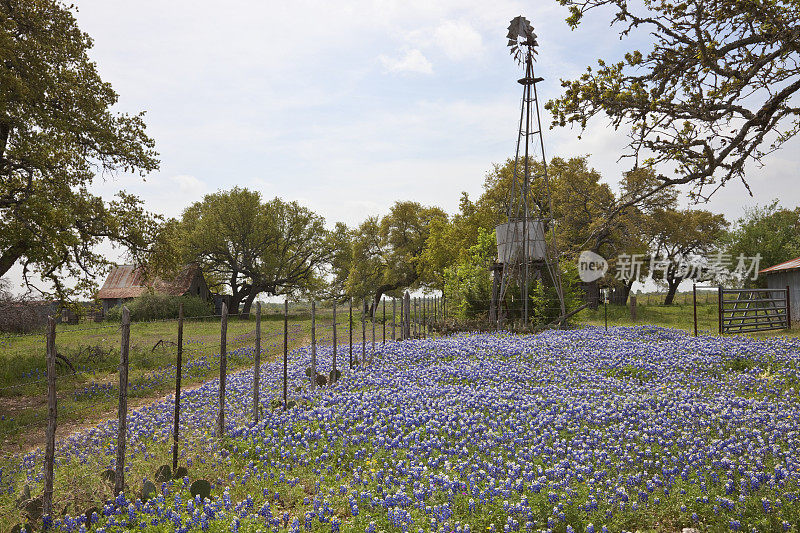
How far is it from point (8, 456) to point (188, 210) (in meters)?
50.9

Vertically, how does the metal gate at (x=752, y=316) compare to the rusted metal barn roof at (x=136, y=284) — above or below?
below

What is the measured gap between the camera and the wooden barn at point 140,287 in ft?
174

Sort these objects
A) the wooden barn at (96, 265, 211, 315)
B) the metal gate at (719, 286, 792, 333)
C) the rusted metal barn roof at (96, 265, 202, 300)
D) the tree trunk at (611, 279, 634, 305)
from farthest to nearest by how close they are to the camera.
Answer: the wooden barn at (96, 265, 211, 315)
the rusted metal barn roof at (96, 265, 202, 300)
the tree trunk at (611, 279, 634, 305)
the metal gate at (719, 286, 792, 333)

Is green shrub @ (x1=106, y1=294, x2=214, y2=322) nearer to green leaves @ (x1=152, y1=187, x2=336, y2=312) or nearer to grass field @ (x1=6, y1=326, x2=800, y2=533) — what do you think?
green leaves @ (x1=152, y1=187, x2=336, y2=312)

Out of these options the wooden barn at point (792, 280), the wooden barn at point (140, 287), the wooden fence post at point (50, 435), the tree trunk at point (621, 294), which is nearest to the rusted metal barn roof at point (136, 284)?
the wooden barn at point (140, 287)

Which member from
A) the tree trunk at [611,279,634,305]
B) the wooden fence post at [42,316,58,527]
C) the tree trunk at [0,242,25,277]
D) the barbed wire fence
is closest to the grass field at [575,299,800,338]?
the tree trunk at [611,279,634,305]

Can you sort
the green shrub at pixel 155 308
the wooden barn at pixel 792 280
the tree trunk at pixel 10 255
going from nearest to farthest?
the tree trunk at pixel 10 255
the wooden barn at pixel 792 280
the green shrub at pixel 155 308

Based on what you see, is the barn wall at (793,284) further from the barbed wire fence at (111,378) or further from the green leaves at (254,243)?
the green leaves at (254,243)

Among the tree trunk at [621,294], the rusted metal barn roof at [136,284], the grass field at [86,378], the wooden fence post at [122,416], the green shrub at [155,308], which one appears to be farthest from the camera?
the rusted metal barn roof at [136,284]

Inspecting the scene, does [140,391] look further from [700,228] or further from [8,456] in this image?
[700,228]

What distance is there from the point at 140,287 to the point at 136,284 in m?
2.36

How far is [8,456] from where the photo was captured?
1009cm

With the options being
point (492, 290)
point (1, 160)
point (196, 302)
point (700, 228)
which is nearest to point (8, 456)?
point (1, 160)

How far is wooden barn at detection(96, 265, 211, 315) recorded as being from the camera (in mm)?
53125
